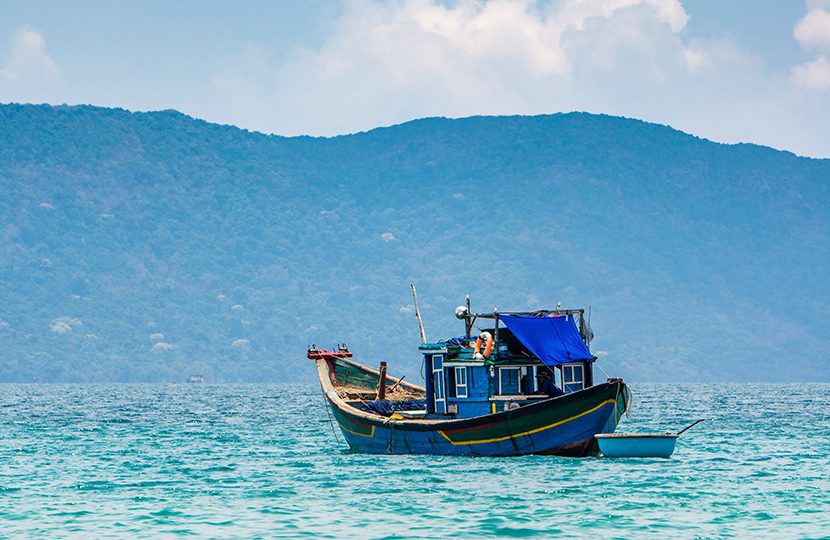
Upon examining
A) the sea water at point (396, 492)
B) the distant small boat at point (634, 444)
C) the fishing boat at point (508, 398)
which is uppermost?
the fishing boat at point (508, 398)

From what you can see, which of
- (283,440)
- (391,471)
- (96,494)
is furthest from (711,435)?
(96,494)

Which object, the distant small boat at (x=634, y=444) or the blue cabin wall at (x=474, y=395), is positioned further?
the blue cabin wall at (x=474, y=395)

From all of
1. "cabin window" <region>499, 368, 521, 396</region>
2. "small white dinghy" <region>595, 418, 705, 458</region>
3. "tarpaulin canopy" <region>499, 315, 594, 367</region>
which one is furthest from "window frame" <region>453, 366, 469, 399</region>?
"small white dinghy" <region>595, 418, 705, 458</region>

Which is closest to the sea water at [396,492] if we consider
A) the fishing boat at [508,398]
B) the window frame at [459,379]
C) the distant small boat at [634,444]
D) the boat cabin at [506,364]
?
the distant small boat at [634,444]

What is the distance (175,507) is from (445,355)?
13.6m

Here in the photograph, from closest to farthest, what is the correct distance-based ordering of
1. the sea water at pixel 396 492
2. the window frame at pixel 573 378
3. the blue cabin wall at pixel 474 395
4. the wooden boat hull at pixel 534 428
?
1. the sea water at pixel 396 492
2. the wooden boat hull at pixel 534 428
3. the blue cabin wall at pixel 474 395
4. the window frame at pixel 573 378

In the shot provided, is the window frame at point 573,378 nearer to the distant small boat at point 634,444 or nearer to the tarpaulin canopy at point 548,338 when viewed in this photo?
the tarpaulin canopy at point 548,338

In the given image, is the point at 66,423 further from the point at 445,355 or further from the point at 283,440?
the point at 445,355

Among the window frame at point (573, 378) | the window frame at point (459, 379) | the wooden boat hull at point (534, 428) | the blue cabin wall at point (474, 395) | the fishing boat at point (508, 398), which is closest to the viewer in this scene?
the wooden boat hull at point (534, 428)

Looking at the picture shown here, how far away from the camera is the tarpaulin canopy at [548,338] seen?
44.7 meters

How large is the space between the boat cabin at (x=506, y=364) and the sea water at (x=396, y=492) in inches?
83.8

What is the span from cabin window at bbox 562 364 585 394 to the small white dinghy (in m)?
3.35

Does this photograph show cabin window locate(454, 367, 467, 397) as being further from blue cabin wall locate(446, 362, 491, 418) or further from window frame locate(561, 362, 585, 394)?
window frame locate(561, 362, 585, 394)

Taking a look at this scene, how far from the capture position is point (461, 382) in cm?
4600
